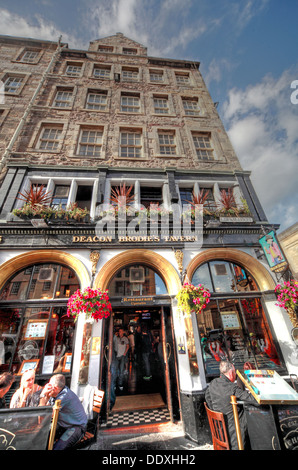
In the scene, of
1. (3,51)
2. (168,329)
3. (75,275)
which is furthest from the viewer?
(3,51)

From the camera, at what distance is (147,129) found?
479 inches

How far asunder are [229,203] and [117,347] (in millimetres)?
8112

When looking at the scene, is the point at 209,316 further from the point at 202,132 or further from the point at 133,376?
the point at 202,132

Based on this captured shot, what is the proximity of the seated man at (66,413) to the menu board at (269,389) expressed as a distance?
135 inches

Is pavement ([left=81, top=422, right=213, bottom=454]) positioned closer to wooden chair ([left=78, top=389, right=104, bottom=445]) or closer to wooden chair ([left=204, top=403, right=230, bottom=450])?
wooden chair ([left=78, top=389, right=104, bottom=445])

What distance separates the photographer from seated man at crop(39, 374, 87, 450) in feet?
11.9

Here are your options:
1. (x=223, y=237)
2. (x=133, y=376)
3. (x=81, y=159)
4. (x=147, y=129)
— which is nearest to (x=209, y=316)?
(x=223, y=237)

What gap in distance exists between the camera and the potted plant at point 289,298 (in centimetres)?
655

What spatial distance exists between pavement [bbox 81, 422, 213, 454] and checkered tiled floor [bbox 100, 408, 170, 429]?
0.29 m

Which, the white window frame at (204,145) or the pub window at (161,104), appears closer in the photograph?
the white window frame at (204,145)

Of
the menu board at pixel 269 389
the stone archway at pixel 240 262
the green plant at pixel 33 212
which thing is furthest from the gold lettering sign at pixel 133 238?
the menu board at pixel 269 389

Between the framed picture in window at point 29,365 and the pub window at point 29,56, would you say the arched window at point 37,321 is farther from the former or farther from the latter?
the pub window at point 29,56

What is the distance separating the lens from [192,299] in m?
6.23
